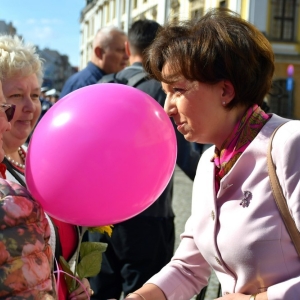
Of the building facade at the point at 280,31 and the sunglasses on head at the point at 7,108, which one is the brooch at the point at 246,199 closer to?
the sunglasses on head at the point at 7,108

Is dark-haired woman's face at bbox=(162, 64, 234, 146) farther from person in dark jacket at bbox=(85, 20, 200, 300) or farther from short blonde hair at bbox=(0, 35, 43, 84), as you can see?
person in dark jacket at bbox=(85, 20, 200, 300)

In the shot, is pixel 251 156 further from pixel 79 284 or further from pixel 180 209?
pixel 180 209

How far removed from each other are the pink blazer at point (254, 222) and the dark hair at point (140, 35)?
2.05 meters

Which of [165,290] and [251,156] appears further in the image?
[165,290]

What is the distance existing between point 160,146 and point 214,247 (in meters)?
0.46

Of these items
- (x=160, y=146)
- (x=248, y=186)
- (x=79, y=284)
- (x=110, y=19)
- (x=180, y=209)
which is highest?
(x=160, y=146)

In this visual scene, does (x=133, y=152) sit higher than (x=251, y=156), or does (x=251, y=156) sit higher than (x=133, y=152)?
(x=133, y=152)

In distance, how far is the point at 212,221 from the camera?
1.95 meters

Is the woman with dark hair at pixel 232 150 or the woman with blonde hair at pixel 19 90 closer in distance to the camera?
the woman with dark hair at pixel 232 150

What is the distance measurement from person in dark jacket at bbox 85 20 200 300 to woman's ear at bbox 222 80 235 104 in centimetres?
144

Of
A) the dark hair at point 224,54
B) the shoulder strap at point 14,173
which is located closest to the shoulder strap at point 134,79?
the shoulder strap at point 14,173

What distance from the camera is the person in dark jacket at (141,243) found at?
336 cm

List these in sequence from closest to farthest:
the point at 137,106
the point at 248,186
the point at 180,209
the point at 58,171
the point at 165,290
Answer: the point at 58,171 → the point at 137,106 → the point at 248,186 → the point at 165,290 → the point at 180,209

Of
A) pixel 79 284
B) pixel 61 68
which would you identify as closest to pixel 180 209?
pixel 79 284
